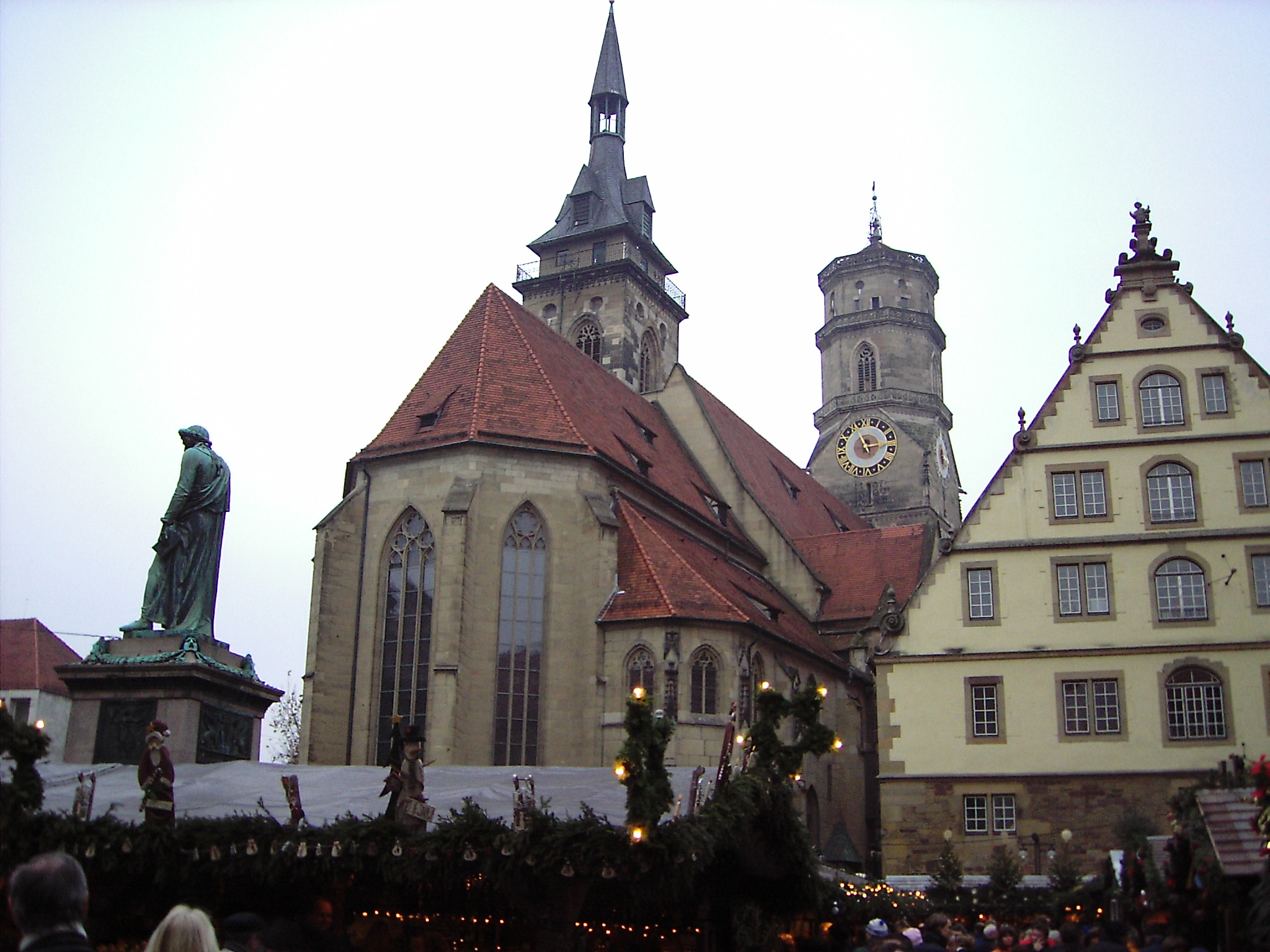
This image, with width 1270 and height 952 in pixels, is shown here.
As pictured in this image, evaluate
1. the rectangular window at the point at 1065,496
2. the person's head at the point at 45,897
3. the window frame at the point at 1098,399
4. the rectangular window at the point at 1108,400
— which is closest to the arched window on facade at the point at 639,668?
the rectangular window at the point at 1065,496

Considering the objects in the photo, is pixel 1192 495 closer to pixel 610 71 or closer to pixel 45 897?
pixel 45 897

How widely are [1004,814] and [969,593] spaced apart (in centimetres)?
455

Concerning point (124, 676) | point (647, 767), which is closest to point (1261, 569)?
point (647, 767)

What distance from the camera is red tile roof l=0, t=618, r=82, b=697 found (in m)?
48.3

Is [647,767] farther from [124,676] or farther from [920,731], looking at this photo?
[920,731]

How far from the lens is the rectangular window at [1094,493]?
2844cm

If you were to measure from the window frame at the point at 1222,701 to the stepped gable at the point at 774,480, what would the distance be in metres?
16.3

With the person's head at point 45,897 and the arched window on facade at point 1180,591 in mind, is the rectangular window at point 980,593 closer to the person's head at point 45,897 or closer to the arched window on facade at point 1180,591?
the arched window on facade at point 1180,591

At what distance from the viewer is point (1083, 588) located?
92.2 ft

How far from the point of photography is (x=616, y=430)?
37.1m

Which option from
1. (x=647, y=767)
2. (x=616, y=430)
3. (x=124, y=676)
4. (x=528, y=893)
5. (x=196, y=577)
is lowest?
(x=528, y=893)

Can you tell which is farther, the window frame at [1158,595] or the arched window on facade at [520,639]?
the arched window on facade at [520,639]

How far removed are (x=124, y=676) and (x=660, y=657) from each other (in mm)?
14617

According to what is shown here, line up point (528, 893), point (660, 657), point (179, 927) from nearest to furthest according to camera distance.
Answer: point (179, 927), point (528, 893), point (660, 657)
